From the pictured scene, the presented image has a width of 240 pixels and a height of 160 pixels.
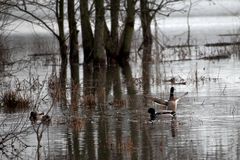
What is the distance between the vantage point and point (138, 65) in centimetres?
2934

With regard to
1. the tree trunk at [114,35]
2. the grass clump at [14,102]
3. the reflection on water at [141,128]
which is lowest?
the reflection on water at [141,128]

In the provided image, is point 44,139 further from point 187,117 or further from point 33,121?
point 187,117

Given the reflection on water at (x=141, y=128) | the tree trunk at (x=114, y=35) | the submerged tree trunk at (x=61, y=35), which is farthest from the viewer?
the submerged tree trunk at (x=61, y=35)

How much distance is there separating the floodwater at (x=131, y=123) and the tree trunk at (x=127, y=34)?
6037 mm

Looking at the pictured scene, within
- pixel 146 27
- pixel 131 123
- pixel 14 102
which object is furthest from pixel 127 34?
pixel 131 123

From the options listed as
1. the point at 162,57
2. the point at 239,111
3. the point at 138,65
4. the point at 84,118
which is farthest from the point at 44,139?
the point at 162,57

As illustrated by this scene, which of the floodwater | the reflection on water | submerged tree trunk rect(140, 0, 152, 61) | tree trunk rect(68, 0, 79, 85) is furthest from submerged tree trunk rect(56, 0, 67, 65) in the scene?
the reflection on water

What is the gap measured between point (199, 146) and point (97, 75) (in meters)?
14.1

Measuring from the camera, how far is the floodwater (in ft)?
37.1

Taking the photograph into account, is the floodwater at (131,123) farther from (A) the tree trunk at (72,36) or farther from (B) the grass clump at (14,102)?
(A) the tree trunk at (72,36)

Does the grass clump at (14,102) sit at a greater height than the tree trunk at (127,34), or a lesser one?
lesser

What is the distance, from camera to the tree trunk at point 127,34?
100 feet

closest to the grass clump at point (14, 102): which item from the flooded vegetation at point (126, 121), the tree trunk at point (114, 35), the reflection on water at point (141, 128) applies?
the flooded vegetation at point (126, 121)

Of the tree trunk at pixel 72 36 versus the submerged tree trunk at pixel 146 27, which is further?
the submerged tree trunk at pixel 146 27
